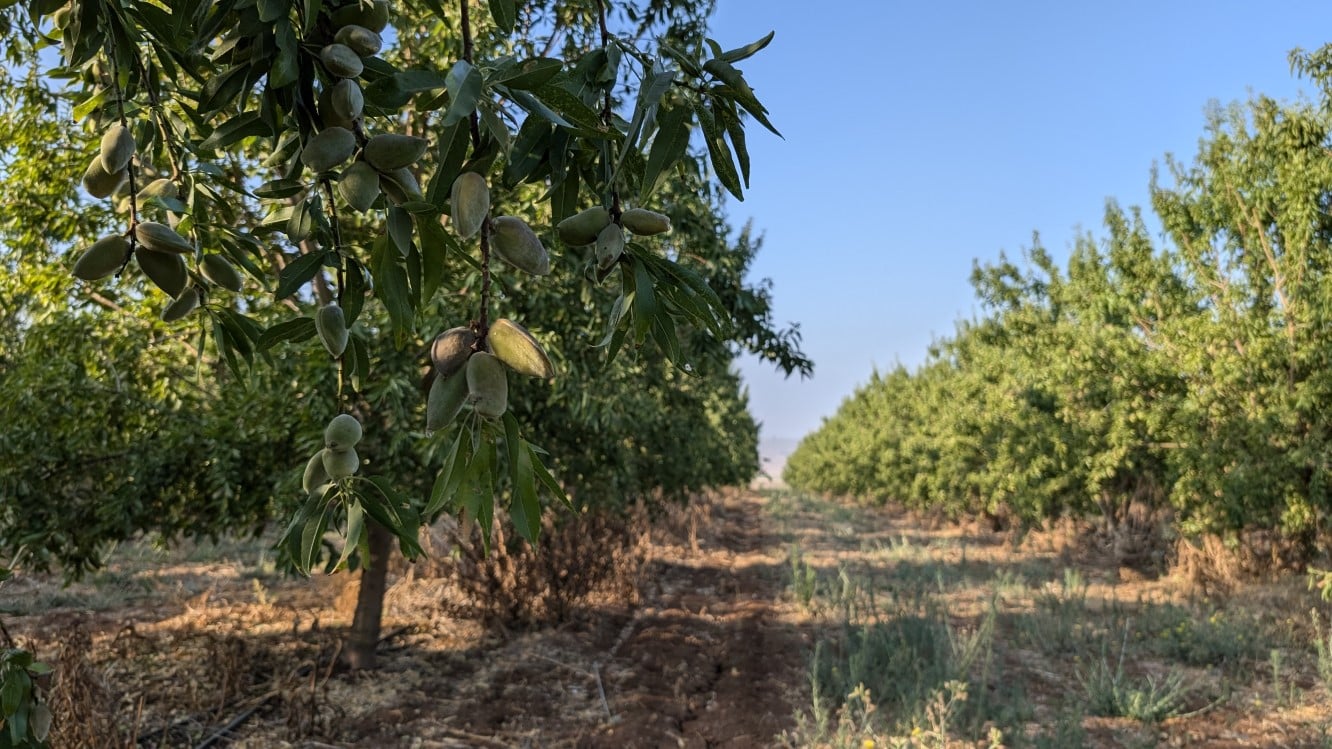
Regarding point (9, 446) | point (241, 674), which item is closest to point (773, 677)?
point (241, 674)

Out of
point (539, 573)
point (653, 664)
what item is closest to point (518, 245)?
point (653, 664)

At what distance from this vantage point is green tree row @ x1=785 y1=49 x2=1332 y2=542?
28.8 feet

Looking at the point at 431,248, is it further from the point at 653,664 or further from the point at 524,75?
the point at 653,664

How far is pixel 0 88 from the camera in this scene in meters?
4.52

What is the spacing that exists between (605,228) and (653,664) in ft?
21.8

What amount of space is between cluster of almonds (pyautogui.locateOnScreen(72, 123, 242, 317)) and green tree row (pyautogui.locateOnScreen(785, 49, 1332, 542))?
387 inches

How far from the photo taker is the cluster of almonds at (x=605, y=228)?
0.91 m

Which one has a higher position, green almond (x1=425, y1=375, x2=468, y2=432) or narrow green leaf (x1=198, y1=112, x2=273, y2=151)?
narrow green leaf (x1=198, y1=112, x2=273, y2=151)

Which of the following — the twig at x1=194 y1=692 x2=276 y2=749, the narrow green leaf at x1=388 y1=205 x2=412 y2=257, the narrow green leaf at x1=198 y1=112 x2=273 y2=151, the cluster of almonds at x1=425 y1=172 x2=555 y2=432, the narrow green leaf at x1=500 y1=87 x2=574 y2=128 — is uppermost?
the narrow green leaf at x1=198 y1=112 x2=273 y2=151

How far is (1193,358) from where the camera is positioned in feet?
32.0

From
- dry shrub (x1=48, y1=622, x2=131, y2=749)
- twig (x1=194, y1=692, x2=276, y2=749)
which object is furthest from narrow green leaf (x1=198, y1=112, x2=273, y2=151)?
twig (x1=194, y1=692, x2=276, y2=749)

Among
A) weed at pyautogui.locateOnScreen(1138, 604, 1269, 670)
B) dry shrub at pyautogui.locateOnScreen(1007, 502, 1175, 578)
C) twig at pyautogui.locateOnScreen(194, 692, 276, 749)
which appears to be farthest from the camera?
dry shrub at pyautogui.locateOnScreen(1007, 502, 1175, 578)

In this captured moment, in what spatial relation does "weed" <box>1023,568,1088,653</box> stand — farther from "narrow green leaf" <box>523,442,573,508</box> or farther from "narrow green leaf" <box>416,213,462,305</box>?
"narrow green leaf" <box>416,213,462,305</box>

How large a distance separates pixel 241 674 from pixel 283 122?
5.35 m
